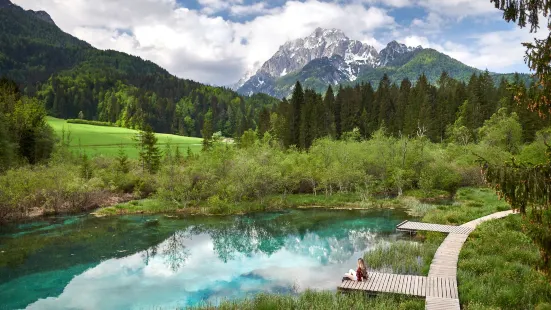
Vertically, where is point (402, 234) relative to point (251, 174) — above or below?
below

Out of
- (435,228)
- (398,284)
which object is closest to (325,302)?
(398,284)

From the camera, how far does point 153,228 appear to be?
3862 centimetres

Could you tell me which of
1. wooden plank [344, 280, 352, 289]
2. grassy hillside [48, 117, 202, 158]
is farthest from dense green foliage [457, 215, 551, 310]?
grassy hillside [48, 117, 202, 158]

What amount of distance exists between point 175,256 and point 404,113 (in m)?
74.0

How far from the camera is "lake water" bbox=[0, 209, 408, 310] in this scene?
2220 centimetres

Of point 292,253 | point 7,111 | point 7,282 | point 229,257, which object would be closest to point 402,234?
point 292,253

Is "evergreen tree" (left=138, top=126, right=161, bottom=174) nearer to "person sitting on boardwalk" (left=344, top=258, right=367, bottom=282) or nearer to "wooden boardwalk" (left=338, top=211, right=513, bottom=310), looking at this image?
"person sitting on boardwalk" (left=344, top=258, right=367, bottom=282)

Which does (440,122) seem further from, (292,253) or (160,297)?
(160,297)

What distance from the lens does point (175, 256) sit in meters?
30.2

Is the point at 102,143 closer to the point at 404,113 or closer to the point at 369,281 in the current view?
the point at 404,113

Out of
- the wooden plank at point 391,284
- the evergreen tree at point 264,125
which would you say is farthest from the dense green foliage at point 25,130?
the wooden plank at point 391,284

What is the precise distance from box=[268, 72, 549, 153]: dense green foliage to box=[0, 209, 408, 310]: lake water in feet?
141

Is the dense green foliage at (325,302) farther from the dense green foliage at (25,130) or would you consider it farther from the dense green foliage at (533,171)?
the dense green foliage at (25,130)

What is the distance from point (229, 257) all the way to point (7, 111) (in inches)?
1923
